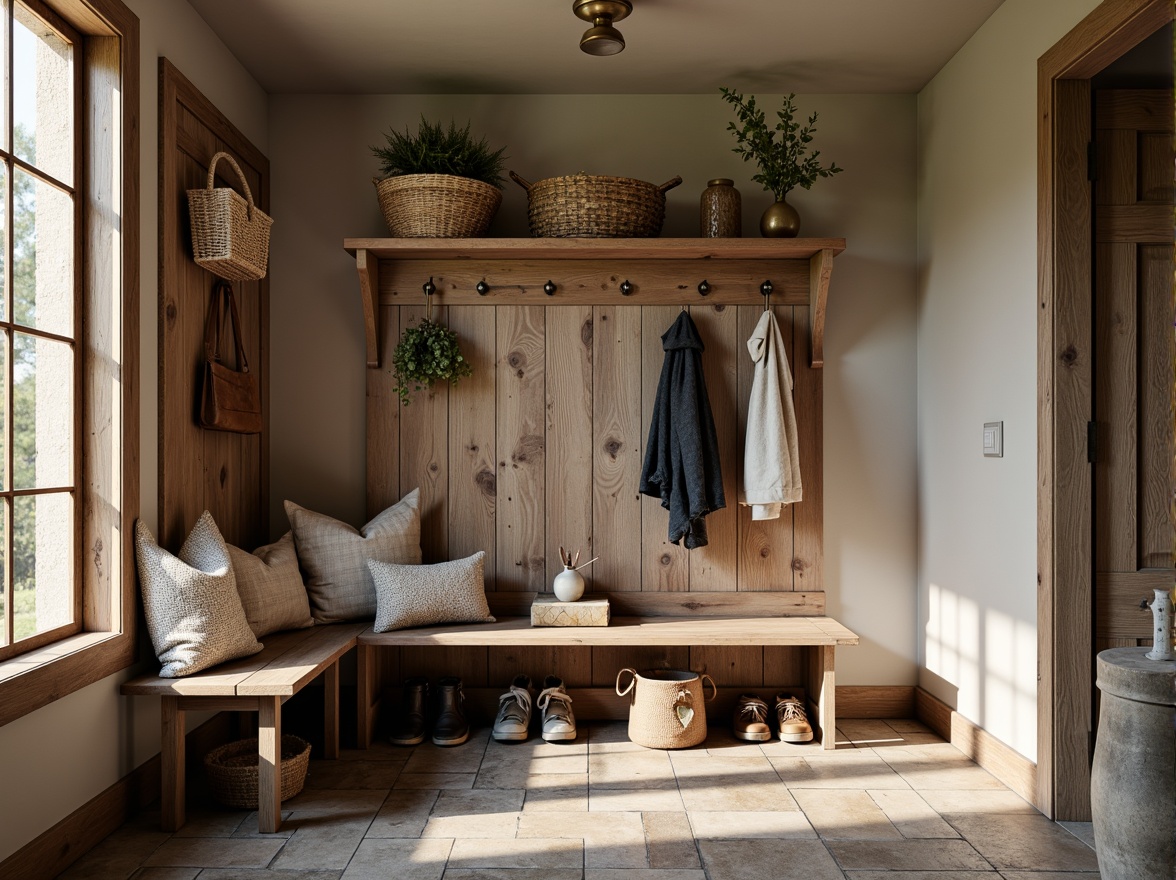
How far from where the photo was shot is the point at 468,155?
3320mm

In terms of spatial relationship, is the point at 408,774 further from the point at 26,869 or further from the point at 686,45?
the point at 686,45

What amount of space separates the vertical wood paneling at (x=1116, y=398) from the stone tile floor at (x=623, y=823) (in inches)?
31.5

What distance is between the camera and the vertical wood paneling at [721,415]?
3.55 m

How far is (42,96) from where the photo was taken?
7.79 feet

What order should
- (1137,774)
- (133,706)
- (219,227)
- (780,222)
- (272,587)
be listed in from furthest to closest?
(780,222) → (272,587) → (219,227) → (133,706) → (1137,774)

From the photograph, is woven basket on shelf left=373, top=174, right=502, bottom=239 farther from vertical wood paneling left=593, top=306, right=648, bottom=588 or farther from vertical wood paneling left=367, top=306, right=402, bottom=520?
vertical wood paneling left=593, top=306, right=648, bottom=588

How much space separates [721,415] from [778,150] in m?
1.00

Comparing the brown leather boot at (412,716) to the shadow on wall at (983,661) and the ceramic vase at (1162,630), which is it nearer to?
the shadow on wall at (983,661)

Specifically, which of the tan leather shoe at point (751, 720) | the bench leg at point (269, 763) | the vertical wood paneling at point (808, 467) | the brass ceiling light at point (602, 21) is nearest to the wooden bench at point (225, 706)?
the bench leg at point (269, 763)

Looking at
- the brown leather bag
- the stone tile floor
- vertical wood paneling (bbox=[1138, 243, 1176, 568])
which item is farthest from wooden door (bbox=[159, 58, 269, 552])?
vertical wood paneling (bbox=[1138, 243, 1176, 568])

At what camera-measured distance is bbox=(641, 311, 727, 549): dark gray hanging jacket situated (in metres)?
3.30

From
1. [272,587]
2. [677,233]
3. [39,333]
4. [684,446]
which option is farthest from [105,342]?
[677,233]

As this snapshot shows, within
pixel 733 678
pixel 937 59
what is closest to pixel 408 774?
pixel 733 678

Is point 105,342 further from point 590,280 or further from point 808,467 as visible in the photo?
point 808,467
